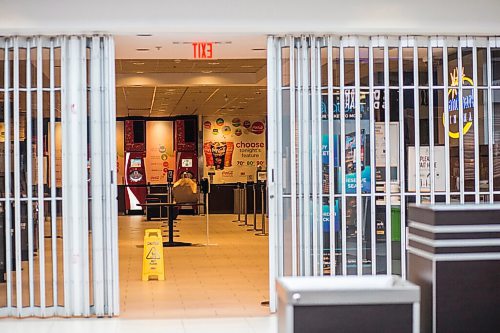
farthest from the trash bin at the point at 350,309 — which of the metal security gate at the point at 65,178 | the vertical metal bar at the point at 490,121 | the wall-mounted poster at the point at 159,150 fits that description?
the wall-mounted poster at the point at 159,150

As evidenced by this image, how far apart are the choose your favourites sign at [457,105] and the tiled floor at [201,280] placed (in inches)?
103

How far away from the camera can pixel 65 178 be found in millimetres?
8680

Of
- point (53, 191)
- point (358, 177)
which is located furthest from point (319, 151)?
point (53, 191)

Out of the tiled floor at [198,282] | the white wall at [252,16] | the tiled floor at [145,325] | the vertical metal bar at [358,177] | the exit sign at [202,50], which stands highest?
the white wall at [252,16]

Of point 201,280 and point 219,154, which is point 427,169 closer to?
point 201,280

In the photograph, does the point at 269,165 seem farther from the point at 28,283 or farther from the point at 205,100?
the point at 205,100

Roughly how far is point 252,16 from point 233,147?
1834 cm

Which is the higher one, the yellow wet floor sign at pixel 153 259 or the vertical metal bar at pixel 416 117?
the vertical metal bar at pixel 416 117

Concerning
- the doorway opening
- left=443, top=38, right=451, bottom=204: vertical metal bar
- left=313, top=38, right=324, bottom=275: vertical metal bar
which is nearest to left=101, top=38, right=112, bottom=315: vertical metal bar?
the doorway opening

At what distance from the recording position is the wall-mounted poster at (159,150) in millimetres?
26906

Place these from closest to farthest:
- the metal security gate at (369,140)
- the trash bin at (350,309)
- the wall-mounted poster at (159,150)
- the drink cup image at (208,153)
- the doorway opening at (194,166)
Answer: the trash bin at (350,309) < the metal security gate at (369,140) < the doorway opening at (194,166) < the drink cup image at (208,153) < the wall-mounted poster at (159,150)

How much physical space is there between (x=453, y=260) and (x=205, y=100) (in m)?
16.1

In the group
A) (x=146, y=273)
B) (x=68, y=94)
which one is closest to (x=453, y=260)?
(x=68, y=94)

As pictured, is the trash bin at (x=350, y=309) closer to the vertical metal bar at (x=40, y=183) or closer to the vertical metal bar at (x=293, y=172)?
the vertical metal bar at (x=293, y=172)
